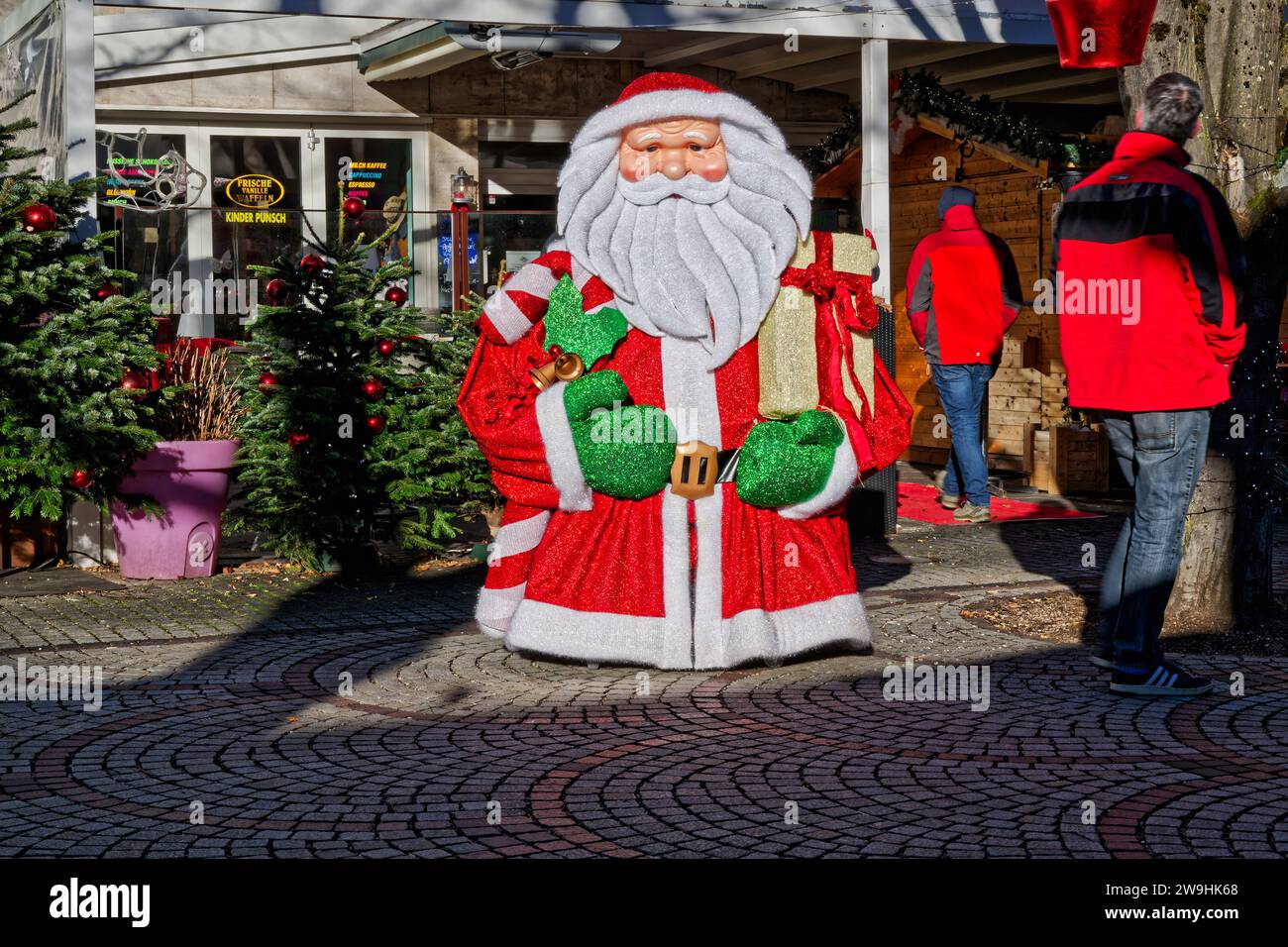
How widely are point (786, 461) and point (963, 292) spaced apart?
525 cm

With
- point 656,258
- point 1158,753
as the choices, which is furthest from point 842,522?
point 1158,753

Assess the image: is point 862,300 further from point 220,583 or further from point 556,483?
point 220,583

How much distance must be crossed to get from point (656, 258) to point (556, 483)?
3.03ft

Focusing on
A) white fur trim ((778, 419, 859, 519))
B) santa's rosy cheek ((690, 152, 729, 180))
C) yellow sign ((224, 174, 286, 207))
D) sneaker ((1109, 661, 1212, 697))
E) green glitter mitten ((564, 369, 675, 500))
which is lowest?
sneaker ((1109, 661, 1212, 697))

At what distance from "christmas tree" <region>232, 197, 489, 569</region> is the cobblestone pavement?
46.9 inches

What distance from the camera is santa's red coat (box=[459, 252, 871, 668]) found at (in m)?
6.62

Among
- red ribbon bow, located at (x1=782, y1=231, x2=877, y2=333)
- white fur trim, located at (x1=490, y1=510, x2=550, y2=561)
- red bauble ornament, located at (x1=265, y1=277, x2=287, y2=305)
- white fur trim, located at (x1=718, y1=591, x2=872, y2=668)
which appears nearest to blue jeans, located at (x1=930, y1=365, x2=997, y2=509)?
red bauble ornament, located at (x1=265, y1=277, x2=287, y2=305)

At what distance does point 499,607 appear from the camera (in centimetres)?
705

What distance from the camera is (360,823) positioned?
4734 millimetres

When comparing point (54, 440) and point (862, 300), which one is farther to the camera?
point (54, 440)

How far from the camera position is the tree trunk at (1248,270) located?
7.23 metres

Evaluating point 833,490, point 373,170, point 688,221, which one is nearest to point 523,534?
point 833,490

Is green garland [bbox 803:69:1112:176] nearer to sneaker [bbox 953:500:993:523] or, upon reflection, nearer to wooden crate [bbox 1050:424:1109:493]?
wooden crate [bbox 1050:424:1109:493]

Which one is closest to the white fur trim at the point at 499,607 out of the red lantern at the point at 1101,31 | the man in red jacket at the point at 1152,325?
the man in red jacket at the point at 1152,325
